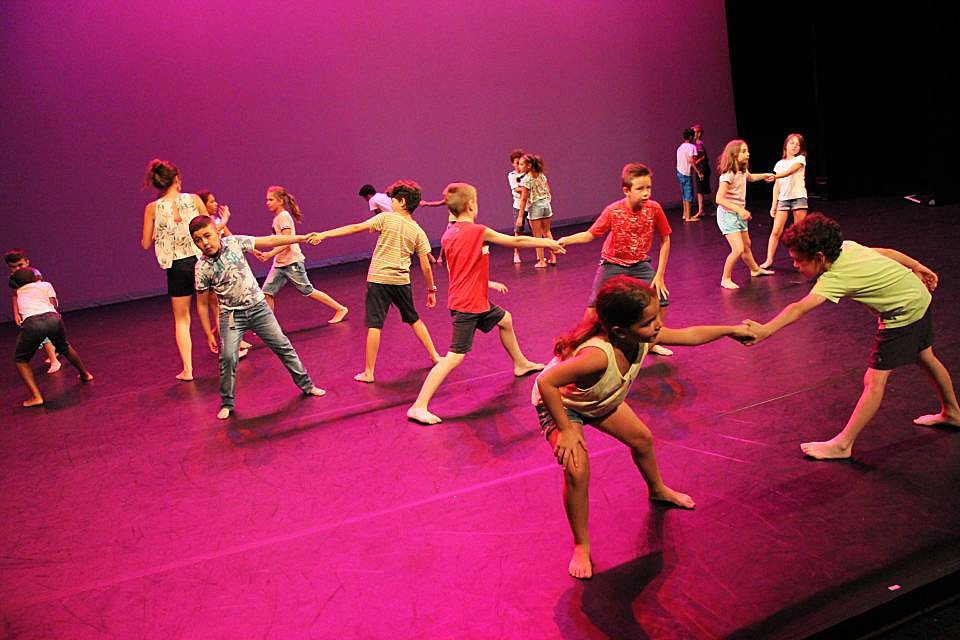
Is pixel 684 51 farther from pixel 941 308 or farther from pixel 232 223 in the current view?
pixel 941 308

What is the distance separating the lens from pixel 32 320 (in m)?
7.27

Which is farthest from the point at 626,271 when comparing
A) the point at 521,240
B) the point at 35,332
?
the point at 35,332

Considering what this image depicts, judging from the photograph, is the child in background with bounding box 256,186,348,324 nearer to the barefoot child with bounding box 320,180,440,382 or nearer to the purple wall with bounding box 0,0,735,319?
the barefoot child with bounding box 320,180,440,382

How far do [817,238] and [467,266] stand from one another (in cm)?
239

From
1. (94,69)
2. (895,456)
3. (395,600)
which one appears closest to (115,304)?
(94,69)

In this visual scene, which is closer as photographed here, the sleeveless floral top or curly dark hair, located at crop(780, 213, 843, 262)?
curly dark hair, located at crop(780, 213, 843, 262)

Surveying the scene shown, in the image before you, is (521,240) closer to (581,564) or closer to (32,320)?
(581,564)

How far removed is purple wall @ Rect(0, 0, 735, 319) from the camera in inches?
526

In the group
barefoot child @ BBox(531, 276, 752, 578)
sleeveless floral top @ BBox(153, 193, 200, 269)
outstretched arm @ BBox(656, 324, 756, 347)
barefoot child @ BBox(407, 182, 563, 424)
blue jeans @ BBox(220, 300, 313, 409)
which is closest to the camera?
barefoot child @ BBox(531, 276, 752, 578)

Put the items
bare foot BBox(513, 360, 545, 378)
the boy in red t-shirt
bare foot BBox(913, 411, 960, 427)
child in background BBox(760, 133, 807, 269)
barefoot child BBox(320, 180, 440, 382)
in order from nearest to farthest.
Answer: bare foot BBox(913, 411, 960, 427) < the boy in red t-shirt < bare foot BBox(513, 360, 545, 378) < barefoot child BBox(320, 180, 440, 382) < child in background BBox(760, 133, 807, 269)

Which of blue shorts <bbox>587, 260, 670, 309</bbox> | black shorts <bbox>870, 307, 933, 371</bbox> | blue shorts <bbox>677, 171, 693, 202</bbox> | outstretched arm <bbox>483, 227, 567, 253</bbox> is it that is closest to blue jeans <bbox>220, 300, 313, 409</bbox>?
outstretched arm <bbox>483, 227, 567, 253</bbox>

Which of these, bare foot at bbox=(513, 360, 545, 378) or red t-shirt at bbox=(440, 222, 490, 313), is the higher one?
red t-shirt at bbox=(440, 222, 490, 313)

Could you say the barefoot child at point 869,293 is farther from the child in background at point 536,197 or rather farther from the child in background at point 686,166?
the child in background at point 686,166

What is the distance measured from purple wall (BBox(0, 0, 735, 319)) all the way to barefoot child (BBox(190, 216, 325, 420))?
895 centimetres
